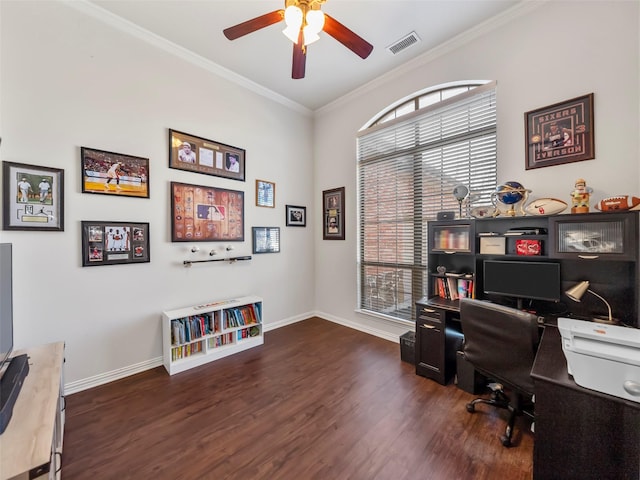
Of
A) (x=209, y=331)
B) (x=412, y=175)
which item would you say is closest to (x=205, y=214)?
(x=209, y=331)

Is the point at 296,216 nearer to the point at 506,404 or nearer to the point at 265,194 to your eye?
the point at 265,194

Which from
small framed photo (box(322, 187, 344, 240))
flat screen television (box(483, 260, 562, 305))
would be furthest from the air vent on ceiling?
flat screen television (box(483, 260, 562, 305))

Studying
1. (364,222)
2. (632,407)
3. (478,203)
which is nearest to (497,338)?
(632,407)

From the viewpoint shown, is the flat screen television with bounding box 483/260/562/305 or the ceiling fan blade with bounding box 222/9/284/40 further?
the flat screen television with bounding box 483/260/562/305

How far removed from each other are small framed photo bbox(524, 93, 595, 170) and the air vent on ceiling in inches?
53.6

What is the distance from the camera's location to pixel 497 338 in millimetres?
1662

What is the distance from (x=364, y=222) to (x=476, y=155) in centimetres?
158

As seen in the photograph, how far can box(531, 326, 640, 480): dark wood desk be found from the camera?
1083mm

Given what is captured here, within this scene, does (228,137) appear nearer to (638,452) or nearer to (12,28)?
(12,28)

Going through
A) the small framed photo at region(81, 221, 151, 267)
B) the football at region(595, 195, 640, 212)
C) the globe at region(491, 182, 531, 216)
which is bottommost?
the small framed photo at region(81, 221, 151, 267)

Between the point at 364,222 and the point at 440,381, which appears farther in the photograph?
the point at 364,222

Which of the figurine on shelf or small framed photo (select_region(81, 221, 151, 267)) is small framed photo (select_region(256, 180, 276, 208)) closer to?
small framed photo (select_region(81, 221, 151, 267))

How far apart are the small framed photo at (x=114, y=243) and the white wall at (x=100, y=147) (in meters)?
0.06

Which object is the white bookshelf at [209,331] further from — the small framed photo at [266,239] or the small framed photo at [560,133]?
the small framed photo at [560,133]
